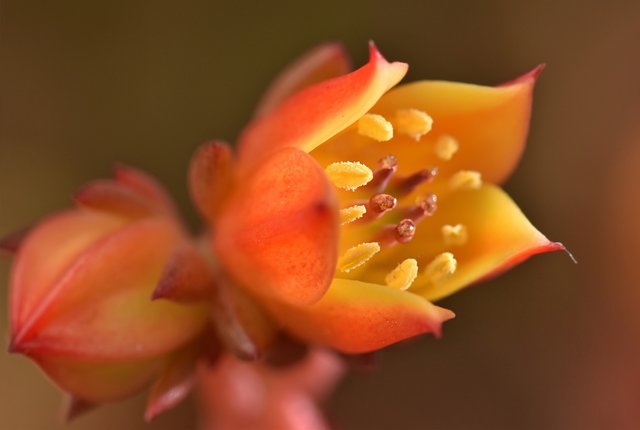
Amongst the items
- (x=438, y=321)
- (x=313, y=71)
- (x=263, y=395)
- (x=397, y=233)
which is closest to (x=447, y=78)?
(x=263, y=395)

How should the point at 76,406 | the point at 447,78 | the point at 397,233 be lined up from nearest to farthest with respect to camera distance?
the point at 397,233
the point at 76,406
the point at 447,78

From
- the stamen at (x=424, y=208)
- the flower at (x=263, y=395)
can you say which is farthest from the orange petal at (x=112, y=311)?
the flower at (x=263, y=395)

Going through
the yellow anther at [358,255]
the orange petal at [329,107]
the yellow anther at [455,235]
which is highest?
the orange petal at [329,107]

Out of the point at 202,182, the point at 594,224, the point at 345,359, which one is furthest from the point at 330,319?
the point at 594,224

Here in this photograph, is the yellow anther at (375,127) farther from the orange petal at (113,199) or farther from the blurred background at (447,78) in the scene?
the blurred background at (447,78)

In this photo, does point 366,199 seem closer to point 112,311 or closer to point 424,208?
point 424,208

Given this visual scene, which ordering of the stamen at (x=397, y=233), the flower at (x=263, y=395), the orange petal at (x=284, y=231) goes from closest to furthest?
the orange petal at (x=284, y=231) → the stamen at (x=397, y=233) → the flower at (x=263, y=395)
